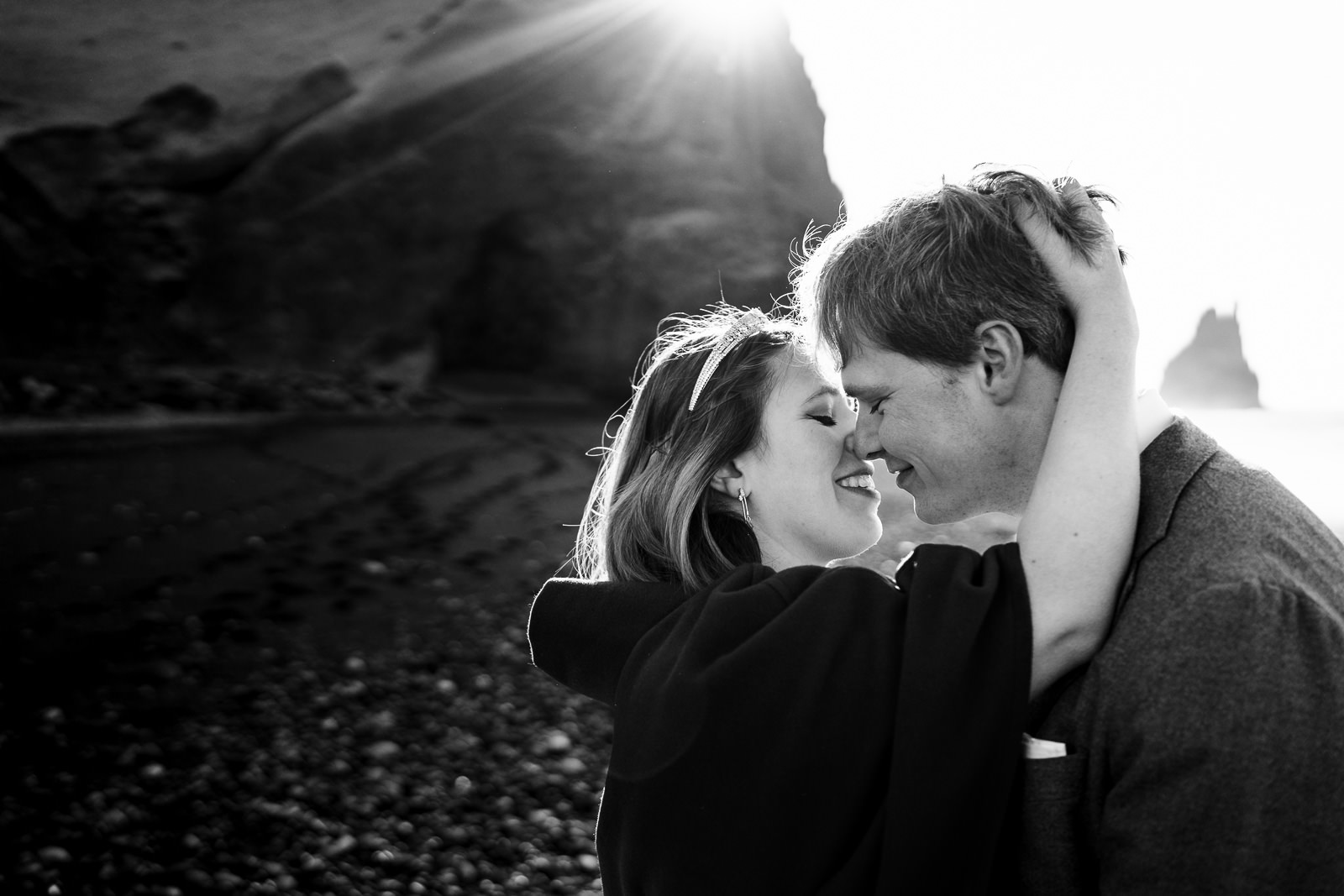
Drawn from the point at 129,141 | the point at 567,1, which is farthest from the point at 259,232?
the point at 567,1

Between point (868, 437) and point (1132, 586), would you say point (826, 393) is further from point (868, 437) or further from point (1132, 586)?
point (1132, 586)

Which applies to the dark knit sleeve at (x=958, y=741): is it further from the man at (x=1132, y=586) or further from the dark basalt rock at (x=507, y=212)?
the dark basalt rock at (x=507, y=212)

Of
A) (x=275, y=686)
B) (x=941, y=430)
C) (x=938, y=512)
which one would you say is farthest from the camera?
(x=275, y=686)

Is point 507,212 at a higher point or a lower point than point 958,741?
lower

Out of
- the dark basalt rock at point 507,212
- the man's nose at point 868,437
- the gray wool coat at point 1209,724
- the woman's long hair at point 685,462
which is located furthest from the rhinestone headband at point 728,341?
the dark basalt rock at point 507,212

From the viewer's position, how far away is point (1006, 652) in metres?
1.44

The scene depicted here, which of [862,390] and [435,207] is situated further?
[435,207]

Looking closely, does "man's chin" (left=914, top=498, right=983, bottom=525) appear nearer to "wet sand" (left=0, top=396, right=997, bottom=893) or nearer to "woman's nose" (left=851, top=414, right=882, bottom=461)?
"woman's nose" (left=851, top=414, right=882, bottom=461)

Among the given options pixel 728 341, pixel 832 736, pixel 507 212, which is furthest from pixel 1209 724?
pixel 507 212

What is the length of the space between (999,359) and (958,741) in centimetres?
70

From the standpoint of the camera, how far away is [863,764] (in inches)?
59.1

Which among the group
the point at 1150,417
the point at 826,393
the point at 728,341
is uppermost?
the point at 1150,417

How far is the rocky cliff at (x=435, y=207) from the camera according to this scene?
16969 millimetres

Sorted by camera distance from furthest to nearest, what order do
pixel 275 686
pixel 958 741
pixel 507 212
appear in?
pixel 507 212
pixel 275 686
pixel 958 741
